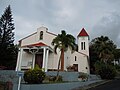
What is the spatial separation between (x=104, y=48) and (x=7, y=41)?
70.7 feet

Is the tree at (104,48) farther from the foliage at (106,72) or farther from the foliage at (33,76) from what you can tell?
the foliage at (33,76)

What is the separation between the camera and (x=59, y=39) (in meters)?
26.8

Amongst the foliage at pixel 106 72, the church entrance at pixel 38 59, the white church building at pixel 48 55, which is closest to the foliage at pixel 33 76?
the white church building at pixel 48 55

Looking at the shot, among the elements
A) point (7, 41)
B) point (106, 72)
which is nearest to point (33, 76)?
point (106, 72)

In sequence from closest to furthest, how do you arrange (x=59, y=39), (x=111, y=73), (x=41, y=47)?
(x=59, y=39)
(x=41, y=47)
(x=111, y=73)

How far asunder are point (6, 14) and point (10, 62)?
12.2m

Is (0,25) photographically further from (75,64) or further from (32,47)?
(75,64)

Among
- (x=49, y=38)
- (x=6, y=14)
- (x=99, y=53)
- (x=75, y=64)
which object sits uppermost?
(x=6, y=14)

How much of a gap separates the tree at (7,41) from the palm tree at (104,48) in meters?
19.0

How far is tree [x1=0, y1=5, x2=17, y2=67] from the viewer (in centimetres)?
3955

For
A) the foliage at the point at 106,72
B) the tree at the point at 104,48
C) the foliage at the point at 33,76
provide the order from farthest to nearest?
the tree at the point at 104,48
the foliage at the point at 106,72
the foliage at the point at 33,76

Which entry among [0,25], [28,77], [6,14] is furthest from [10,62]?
[28,77]

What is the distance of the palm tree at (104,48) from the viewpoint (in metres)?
40.4

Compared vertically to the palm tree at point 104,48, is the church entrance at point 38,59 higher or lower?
lower
